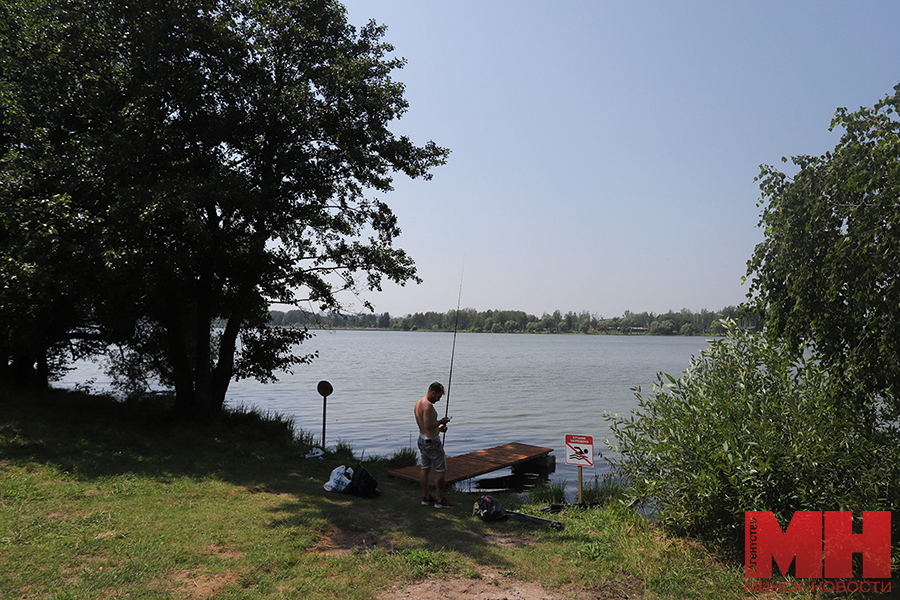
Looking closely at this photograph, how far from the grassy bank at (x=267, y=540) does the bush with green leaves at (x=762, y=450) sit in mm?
587

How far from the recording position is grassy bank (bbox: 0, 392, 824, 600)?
5.44 meters

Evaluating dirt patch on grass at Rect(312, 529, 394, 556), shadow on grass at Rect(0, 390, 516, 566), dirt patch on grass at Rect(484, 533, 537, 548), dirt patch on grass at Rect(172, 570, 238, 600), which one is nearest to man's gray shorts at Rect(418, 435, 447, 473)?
shadow on grass at Rect(0, 390, 516, 566)

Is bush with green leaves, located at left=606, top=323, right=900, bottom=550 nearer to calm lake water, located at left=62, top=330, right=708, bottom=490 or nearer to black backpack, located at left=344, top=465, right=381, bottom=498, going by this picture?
calm lake water, located at left=62, top=330, right=708, bottom=490

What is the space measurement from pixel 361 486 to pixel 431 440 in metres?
1.51

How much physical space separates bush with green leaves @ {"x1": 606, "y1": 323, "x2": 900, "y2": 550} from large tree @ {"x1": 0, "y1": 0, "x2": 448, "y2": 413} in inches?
340

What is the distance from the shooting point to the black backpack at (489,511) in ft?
26.5

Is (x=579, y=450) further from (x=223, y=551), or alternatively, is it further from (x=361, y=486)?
(x=223, y=551)

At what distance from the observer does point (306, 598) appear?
511cm

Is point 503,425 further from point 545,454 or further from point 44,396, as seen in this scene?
point 44,396

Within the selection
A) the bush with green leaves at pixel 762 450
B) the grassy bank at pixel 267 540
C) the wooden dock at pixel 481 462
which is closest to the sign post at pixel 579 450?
the grassy bank at pixel 267 540

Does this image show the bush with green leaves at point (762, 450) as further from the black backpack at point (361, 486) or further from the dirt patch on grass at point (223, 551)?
the dirt patch on grass at point (223, 551)

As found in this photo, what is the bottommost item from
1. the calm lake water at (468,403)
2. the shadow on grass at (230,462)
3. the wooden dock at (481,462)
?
the calm lake water at (468,403)

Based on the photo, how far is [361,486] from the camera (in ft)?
30.3

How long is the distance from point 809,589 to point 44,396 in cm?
1624
